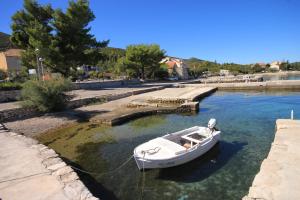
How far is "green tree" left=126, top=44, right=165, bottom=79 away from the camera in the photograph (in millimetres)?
53344

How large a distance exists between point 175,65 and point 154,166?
72841 millimetres

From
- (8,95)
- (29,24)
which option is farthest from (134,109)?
(29,24)

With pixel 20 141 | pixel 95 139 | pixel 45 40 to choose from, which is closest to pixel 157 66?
pixel 45 40

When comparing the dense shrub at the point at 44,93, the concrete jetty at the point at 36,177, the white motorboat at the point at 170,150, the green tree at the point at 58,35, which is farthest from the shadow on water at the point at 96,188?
the green tree at the point at 58,35

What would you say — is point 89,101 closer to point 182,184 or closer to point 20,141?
point 20,141

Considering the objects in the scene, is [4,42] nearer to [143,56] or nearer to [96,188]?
[143,56]

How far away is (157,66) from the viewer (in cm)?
5644

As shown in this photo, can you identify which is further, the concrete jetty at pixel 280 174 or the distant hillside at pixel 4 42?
the distant hillside at pixel 4 42

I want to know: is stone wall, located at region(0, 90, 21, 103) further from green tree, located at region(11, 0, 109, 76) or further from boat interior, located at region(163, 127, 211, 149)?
boat interior, located at region(163, 127, 211, 149)

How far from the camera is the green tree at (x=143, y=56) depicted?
5334 centimetres

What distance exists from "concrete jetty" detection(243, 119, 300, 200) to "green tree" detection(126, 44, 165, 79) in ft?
151

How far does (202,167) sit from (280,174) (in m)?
3.17

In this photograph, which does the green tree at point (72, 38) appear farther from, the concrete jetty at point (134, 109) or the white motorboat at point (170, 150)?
the white motorboat at point (170, 150)

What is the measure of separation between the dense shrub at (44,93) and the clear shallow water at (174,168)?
3823 millimetres
